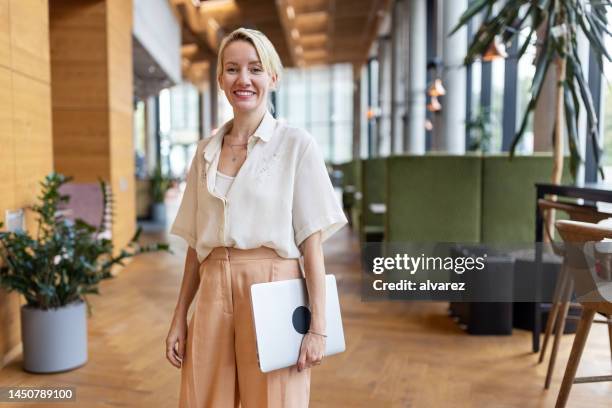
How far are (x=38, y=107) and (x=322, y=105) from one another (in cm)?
2038

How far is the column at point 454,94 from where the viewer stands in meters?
9.34

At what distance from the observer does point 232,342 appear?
128 cm

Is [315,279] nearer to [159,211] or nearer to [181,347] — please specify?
[181,347]

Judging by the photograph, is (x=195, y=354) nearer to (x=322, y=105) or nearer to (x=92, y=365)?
(x=92, y=365)

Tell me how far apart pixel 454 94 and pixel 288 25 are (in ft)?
21.1

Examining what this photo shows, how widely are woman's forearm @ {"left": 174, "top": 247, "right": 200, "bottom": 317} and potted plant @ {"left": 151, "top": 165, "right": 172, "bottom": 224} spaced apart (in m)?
8.91

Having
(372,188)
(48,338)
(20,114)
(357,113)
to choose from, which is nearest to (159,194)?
(372,188)

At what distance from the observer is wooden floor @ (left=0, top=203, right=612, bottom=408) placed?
2650mm

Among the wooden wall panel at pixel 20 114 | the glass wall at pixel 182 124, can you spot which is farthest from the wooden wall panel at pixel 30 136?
the glass wall at pixel 182 124

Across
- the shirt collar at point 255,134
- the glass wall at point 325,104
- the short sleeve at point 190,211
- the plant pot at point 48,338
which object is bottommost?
the plant pot at point 48,338

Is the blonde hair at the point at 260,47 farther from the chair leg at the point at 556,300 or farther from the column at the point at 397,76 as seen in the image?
the column at the point at 397,76

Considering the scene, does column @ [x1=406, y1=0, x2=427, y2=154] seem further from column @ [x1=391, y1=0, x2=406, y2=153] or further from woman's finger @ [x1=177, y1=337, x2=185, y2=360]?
woman's finger @ [x1=177, y1=337, x2=185, y2=360]

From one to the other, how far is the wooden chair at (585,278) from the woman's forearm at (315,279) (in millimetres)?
1179

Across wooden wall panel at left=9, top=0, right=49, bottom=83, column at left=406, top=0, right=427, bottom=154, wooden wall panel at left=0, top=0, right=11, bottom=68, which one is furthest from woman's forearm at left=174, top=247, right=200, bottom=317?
column at left=406, top=0, right=427, bottom=154
